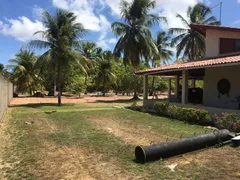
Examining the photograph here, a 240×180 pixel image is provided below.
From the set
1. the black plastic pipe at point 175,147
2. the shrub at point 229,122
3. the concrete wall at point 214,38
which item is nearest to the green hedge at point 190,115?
the shrub at point 229,122

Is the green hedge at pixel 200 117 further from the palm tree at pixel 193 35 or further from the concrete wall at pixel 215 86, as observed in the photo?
the palm tree at pixel 193 35

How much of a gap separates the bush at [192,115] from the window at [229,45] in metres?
5.77

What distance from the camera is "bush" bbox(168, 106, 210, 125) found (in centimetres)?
1016

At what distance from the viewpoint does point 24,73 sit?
30.2m

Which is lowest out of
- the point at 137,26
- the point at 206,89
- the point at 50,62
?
the point at 206,89

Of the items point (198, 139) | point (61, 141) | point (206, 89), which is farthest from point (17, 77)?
point (198, 139)

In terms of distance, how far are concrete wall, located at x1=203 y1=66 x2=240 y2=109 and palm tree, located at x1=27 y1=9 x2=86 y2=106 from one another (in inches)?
390

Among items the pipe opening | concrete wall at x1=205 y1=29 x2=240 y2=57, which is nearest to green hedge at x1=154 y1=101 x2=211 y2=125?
concrete wall at x1=205 y1=29 x2=240 y2=57

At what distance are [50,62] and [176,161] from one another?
569 inches

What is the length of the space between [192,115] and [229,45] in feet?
21.7

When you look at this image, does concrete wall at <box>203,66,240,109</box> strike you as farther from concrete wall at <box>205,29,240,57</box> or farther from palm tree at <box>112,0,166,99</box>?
palm tree at <box>112,0,166,99</box>

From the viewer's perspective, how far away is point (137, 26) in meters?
25.5

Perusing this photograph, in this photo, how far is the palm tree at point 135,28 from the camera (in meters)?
25.1

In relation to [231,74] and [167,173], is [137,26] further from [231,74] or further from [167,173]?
[167,173]
